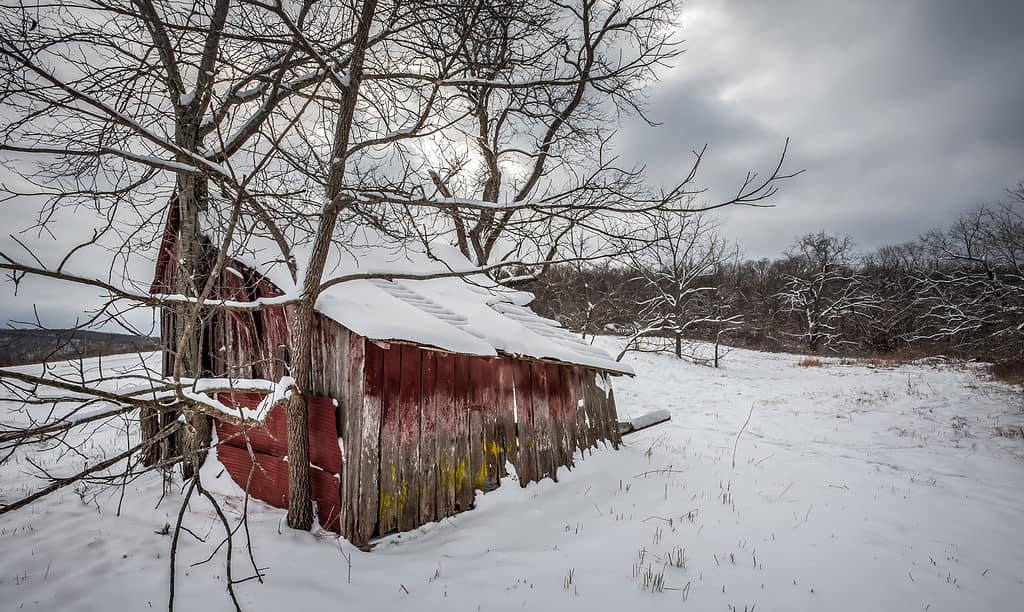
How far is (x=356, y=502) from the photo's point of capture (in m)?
3.52

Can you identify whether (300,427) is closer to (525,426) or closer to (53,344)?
(53,344)

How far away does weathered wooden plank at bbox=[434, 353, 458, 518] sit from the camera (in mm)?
4137

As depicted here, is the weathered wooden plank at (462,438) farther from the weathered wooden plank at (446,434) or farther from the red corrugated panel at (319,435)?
the red corrugated panel at (319,435)

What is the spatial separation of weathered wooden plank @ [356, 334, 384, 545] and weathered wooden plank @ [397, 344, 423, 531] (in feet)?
0.75

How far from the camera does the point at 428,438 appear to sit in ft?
13.4

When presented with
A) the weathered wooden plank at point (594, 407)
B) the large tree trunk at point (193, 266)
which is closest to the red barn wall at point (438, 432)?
the weathered wooden plank at point (594, 407)

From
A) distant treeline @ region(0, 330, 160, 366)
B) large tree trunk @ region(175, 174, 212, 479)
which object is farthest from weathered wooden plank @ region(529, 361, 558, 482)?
distant treeline @ region(0, 330, 160, 366)

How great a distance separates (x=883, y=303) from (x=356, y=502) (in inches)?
1536

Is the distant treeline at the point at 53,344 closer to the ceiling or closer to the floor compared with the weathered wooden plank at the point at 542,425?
closer to the ceiling

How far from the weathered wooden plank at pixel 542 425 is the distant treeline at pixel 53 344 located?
3.91 meters

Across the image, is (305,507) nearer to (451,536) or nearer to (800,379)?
(451,536)

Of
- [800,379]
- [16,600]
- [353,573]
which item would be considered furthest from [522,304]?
[800,379]

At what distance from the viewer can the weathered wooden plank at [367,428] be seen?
351cm

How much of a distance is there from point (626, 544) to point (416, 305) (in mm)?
3138
